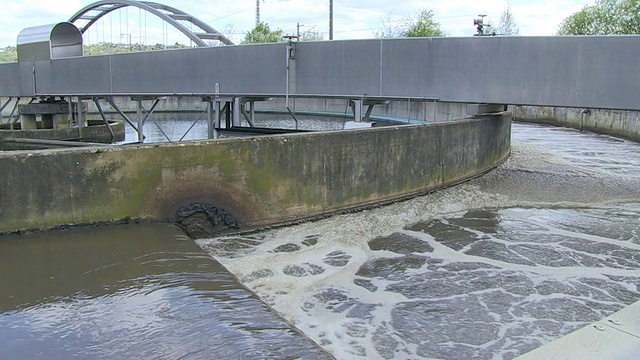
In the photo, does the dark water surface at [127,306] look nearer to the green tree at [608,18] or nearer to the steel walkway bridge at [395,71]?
the steel walkway bridge at [395,71]

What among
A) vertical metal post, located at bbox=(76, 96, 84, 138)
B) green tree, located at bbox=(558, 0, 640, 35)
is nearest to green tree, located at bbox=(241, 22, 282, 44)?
green tree, located at bbox=(558, 0, 640, 35)

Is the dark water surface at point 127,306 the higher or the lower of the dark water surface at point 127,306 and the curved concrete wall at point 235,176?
the lower

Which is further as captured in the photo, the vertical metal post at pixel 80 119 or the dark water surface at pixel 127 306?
the vertical metal post at pixel 80 119

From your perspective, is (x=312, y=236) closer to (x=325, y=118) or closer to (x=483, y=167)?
(x=483, y=167)

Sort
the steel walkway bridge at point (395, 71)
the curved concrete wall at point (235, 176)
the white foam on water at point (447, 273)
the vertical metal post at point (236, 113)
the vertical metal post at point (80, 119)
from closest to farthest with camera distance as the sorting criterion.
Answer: the white foam on water at point (447, 273)
the curved concrete wall at point (235, 176)
the steel walkway bridge at point (395, 71)
the vertical metal post at point (236, 113)
the vertical metal post at point (80, 119)

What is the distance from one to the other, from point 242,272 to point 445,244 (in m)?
3.89

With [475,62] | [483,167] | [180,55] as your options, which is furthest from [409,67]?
[180,55]

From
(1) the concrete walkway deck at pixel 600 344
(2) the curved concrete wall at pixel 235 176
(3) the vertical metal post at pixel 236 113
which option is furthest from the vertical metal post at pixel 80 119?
(1) the concrete walkway deck at pixel 600 344

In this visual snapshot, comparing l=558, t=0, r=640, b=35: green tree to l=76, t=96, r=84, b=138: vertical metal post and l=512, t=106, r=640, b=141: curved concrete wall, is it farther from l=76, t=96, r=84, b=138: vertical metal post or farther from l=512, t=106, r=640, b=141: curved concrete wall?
l=76, t=96, r=84, b=138: vertical metal post

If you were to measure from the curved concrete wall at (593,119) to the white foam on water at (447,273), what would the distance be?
1681 centimetres

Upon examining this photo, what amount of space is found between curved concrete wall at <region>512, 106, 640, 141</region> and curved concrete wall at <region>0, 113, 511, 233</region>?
1679cm

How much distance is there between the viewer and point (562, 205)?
42.9 feet

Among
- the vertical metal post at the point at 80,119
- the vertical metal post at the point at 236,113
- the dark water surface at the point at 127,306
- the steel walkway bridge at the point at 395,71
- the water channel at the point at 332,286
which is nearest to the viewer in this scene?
the dark water surface at the point at 127,306

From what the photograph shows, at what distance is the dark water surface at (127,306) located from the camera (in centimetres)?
463
